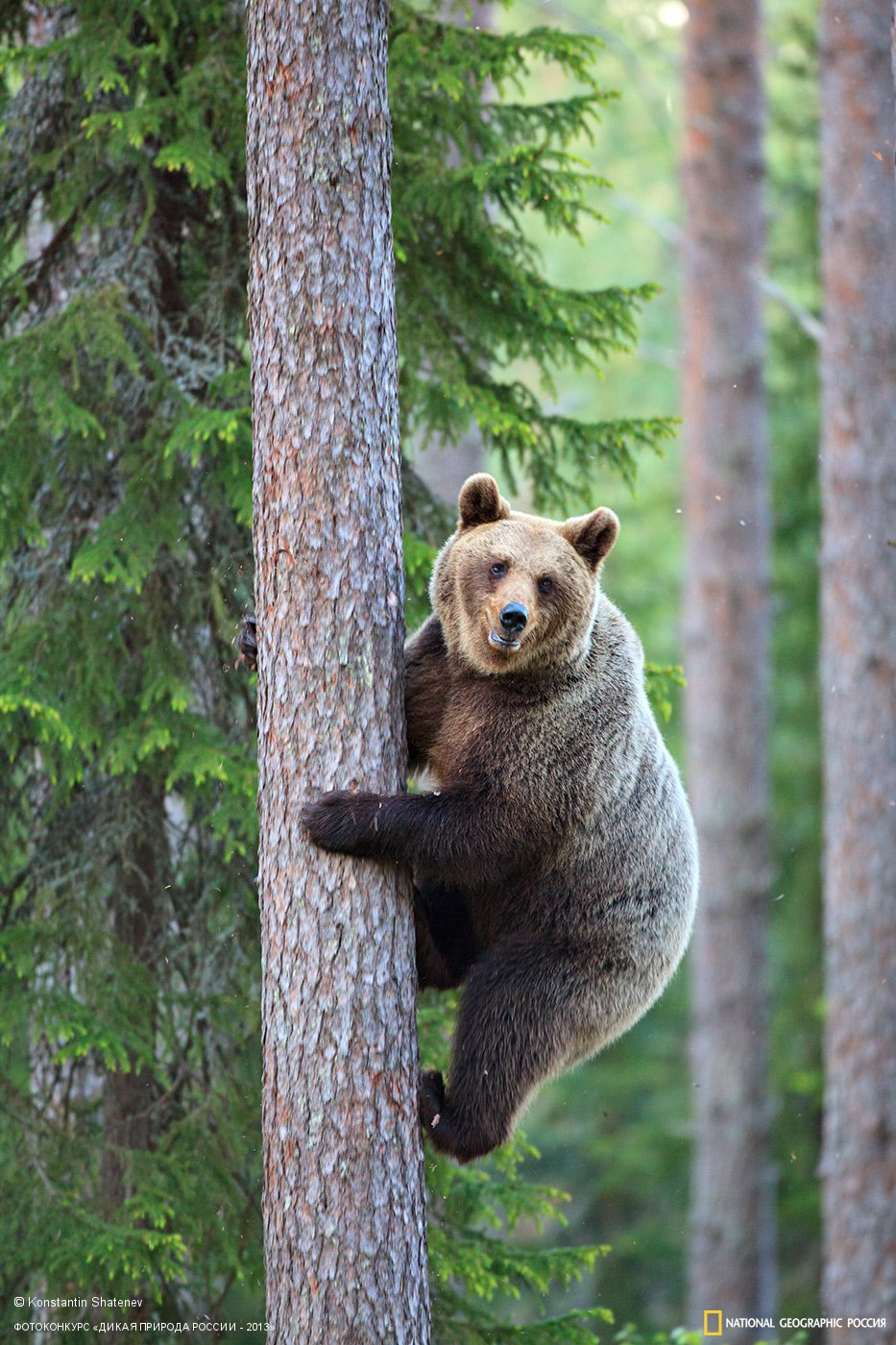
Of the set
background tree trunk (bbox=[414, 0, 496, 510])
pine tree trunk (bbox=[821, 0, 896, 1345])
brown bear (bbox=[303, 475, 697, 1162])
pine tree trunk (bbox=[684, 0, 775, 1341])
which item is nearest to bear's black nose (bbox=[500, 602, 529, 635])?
brown bear (bbox=[303, 475, 697, 1162])

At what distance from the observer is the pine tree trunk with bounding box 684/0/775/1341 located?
470 inches

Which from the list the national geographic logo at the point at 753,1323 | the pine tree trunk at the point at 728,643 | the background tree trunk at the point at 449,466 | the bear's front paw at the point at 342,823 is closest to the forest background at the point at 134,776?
the bear's front paw at the point at 342,823

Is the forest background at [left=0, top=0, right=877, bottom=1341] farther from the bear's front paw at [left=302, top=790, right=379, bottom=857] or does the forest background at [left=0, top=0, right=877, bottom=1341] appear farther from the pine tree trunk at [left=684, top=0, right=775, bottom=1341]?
the pine tree trunk at [left=684, top=0, right=775, bottom=1341]

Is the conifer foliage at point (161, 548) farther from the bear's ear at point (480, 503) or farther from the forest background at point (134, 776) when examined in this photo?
the bear's ear at point (480, 503)

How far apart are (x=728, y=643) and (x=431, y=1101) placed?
26.7 ft

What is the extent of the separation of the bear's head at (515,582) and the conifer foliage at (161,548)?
80 cm

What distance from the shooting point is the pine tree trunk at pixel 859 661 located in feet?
29.7

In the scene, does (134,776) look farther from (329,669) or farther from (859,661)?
(859,661)

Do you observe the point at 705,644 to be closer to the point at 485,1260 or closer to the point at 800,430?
the point at 800,430

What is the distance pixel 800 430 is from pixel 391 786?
1116cm

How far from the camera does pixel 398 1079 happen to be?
3.96 meters

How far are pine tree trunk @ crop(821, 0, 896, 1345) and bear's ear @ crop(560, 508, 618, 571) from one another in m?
4.92

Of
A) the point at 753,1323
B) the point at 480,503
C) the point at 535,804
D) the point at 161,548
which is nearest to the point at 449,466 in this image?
the point at 161,548

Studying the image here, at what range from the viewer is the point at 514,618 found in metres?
4.31
